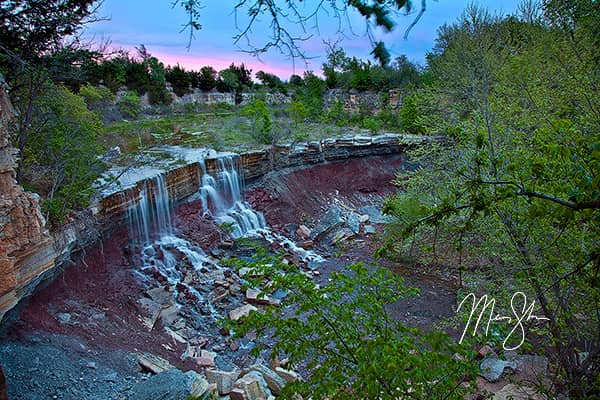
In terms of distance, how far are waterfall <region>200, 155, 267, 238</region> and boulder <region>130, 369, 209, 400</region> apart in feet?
23.3

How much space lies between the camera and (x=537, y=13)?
11688mm

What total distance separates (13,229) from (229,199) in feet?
29.1

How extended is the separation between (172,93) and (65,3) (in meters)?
21.6

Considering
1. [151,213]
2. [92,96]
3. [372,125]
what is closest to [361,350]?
[151,213]

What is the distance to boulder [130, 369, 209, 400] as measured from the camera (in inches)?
193

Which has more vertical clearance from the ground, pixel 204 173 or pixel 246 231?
pixel 204 173

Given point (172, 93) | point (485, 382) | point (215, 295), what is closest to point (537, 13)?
point (485, 382)

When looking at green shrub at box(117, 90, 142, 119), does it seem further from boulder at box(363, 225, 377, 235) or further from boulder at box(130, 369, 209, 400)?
boulder at box(130, 369, 209, 400)

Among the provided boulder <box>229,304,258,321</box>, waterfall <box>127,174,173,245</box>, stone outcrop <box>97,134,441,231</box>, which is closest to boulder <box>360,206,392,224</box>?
stone outcrop <box>97,134,441,231</box>

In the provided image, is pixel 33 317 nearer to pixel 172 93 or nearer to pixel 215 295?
pixel 215 295

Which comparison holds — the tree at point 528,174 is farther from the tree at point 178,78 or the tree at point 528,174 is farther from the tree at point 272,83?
the tree at point 178,78

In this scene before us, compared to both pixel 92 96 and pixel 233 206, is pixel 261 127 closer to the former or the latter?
pixel 233 206

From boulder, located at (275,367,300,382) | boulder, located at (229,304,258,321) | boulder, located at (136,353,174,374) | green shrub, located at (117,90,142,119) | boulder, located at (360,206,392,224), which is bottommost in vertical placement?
boulder, located at (275,367,300,382)

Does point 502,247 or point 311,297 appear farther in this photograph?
point 502,247
